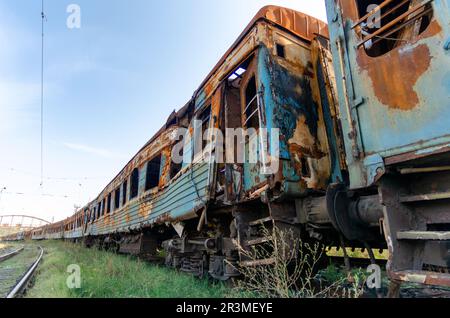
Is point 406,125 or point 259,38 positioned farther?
point 259,38

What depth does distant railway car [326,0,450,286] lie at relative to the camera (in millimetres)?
2088

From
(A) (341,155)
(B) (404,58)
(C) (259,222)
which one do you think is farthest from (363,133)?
(C) (259,222)

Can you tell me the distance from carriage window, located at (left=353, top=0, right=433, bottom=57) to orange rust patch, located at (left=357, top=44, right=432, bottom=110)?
0.18 metres

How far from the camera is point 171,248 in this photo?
5.86 meters

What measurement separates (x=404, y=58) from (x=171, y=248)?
512 cm

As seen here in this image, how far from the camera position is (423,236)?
2.07m

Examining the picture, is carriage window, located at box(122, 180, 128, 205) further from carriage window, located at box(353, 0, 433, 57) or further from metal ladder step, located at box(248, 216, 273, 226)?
carriage window, located at box(353, 0, 433, 57)

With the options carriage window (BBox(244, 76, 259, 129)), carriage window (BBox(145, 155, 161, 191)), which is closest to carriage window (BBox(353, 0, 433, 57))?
carriage window (BBox(244, 76, 259, 129))

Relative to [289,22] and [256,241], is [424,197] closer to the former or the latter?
[256,241]

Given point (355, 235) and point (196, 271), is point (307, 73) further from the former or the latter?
point (196, 271)

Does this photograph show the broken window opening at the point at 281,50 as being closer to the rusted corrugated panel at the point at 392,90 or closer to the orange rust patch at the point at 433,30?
the rusted corrugated panel at the point at 392,90

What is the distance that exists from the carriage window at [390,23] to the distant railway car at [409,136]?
0.04 feet

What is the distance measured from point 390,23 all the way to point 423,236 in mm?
1777

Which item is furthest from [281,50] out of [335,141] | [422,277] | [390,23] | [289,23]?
[422,277]
